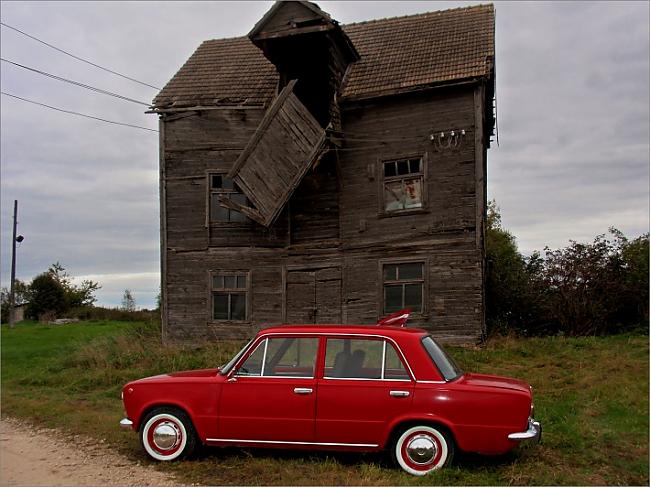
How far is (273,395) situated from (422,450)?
1.76 metres

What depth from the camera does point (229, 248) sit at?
19781mm

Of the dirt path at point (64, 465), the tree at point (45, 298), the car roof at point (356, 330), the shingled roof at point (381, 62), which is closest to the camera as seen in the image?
the dirt path at point (64, 465)

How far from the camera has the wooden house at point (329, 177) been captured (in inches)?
686

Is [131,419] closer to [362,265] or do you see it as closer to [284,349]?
[284,349]

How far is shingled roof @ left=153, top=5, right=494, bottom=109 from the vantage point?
1803 cm

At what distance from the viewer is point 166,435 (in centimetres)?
776

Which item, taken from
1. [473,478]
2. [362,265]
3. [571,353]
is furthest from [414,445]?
[362,265]

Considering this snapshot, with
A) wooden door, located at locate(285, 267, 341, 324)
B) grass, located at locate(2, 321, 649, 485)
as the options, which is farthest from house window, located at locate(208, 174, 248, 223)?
grass, located at locate(2, 321, 649, 485)


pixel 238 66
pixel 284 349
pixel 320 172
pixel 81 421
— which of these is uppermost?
pixel 238 66

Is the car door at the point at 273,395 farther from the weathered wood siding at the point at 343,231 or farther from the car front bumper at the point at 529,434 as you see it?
the weathered wood siding at the point at 343,231

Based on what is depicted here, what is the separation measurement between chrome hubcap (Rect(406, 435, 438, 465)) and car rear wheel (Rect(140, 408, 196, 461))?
2.56 m

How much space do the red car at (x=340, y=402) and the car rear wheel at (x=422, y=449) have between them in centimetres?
1

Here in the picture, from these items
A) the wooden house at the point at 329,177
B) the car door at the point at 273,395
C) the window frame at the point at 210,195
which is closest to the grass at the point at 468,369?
the car door at the point at 273,395

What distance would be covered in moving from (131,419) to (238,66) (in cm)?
1546
